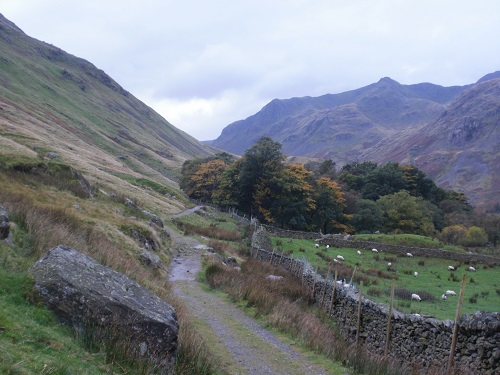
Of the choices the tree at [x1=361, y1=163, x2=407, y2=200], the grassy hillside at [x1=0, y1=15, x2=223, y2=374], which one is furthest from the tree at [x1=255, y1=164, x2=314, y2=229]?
the tree at [x1=361, y1=163, x2=407, y2=200]

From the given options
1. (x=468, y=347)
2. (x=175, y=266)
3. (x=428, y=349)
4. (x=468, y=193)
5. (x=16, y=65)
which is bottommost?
(x=175, y=266)

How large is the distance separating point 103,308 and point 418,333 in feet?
29.6

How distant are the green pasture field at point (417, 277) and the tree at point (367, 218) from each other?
21.4 meters

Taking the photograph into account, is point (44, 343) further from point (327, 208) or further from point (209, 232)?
point (327, 208)

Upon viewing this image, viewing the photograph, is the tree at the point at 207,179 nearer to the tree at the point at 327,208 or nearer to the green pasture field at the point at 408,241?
the tree at the point at 327,208

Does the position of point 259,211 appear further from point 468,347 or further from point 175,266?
point 468,347

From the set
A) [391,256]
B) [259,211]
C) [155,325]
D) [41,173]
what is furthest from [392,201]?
[155,325]

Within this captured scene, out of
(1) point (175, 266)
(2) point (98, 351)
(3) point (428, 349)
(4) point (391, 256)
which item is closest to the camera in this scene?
(2) point (98, 351)

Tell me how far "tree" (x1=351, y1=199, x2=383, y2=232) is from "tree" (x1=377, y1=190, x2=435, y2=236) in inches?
70.2

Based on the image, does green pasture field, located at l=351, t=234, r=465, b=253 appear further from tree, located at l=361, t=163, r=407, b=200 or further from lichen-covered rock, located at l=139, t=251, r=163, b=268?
tree, located at l=361, t=163, r=407, b=200

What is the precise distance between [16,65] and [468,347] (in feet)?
517

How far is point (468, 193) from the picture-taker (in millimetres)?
137375

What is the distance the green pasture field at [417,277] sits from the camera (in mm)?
17750

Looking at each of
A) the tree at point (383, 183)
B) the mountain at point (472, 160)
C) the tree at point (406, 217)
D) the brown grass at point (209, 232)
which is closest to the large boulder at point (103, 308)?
the brown grass at point (209, 232)
